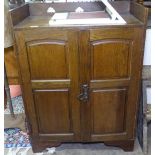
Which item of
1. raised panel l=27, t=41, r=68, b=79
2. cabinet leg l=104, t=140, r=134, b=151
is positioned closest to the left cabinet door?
Answer: raised panel l=27, t=41, r=68, b=79

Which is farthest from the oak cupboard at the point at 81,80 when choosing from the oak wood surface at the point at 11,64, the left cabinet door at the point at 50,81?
the oak wood surface at the point at 11,64

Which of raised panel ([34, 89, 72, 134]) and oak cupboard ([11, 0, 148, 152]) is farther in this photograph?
raised panel ([34, 89, 72, 134])

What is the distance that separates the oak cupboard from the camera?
133 cm

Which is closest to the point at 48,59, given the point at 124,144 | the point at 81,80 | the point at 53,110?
the point at 81,80

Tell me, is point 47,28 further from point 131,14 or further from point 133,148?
point 133,148

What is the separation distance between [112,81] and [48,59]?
1.44ft

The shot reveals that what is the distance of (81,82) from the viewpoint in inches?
57.5

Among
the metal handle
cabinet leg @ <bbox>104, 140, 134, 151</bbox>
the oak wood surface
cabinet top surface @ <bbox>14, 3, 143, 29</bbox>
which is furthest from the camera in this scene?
the oak wood surface

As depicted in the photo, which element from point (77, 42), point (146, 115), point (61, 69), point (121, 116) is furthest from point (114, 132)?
point (77, 42)

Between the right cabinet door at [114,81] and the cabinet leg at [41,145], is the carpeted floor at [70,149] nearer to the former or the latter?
the cabinet leg at [41,145]

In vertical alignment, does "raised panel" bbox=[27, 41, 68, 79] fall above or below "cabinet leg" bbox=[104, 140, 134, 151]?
above

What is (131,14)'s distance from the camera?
62.9 inches

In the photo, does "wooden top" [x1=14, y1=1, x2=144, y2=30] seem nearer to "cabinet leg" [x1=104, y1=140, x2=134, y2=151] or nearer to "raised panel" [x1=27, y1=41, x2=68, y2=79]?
"raised panel" [x1=27, y1=41, x2=68, y2=79]

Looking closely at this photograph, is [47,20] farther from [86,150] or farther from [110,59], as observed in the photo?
[86,150]
